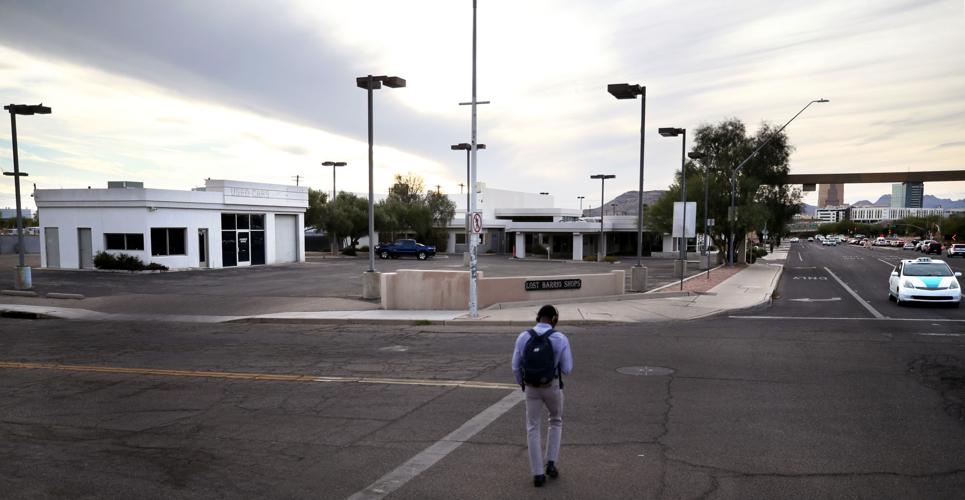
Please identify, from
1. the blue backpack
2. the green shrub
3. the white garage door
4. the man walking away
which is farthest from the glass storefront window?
the blue backpack

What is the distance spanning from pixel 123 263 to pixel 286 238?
11.9 m

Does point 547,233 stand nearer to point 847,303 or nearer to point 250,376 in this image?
point 847,303

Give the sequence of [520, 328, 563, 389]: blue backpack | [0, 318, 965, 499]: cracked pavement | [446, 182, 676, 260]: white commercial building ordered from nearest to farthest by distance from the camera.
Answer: [520, 328, 563, 389]: blue backpack, [0, 318, 965, 499]: cracked pavement, [446, 182, 676, 260]: white commercial building

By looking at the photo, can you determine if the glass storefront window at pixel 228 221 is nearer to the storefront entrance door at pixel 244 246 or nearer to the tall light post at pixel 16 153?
the storefront entrance door at pixel 244 246

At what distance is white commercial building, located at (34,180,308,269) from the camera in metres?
35.5

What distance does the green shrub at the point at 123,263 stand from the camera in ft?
114

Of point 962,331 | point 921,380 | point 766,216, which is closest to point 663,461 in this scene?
point 921,380

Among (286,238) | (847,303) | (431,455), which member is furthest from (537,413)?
(286,238)

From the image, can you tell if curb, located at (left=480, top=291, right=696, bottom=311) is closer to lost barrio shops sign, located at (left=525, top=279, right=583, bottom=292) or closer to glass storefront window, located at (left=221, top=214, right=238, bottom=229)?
lost barrio shops sign, located at (left=525, top=279, right=583, bottom=292)

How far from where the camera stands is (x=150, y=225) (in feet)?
116

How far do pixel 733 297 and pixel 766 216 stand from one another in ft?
68.8

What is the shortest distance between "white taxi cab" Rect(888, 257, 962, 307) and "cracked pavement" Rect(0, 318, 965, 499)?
7.15 m

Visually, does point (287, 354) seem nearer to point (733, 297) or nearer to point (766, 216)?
point (733, 297)

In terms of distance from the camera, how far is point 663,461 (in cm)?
622
